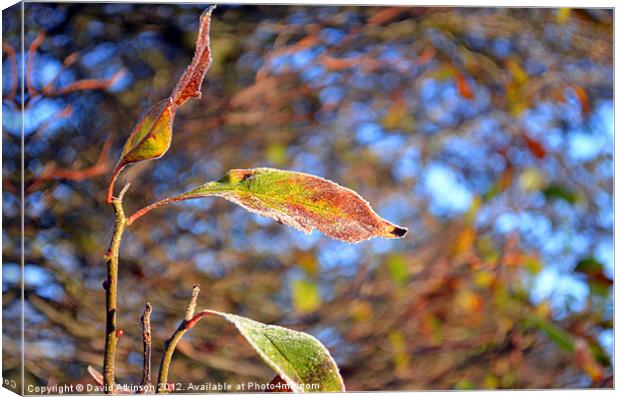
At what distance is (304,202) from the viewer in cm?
34

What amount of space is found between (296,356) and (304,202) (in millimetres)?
63

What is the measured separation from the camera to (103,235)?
1.38 metres

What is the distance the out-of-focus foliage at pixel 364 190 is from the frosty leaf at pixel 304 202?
995mm

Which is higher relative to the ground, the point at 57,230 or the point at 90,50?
the point at 90,50

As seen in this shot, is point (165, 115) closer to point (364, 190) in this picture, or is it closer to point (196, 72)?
point (196, 72)

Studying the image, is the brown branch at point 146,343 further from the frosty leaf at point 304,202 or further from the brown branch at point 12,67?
the brown branch at point 12,67

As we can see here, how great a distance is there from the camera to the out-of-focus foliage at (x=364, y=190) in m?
1.33

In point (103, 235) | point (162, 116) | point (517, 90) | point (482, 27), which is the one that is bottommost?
point (103, 235)

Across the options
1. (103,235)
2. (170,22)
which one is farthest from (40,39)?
(103,235)

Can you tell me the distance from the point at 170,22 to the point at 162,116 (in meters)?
1.05

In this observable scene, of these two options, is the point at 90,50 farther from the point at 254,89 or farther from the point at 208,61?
the point at 208,61

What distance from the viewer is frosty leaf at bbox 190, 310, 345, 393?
13.5 inches

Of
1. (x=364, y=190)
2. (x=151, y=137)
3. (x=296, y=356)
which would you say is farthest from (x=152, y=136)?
(x=364, y=190)

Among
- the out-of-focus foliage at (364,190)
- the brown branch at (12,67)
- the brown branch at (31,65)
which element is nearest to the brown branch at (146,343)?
the brown branch at (12,67)
